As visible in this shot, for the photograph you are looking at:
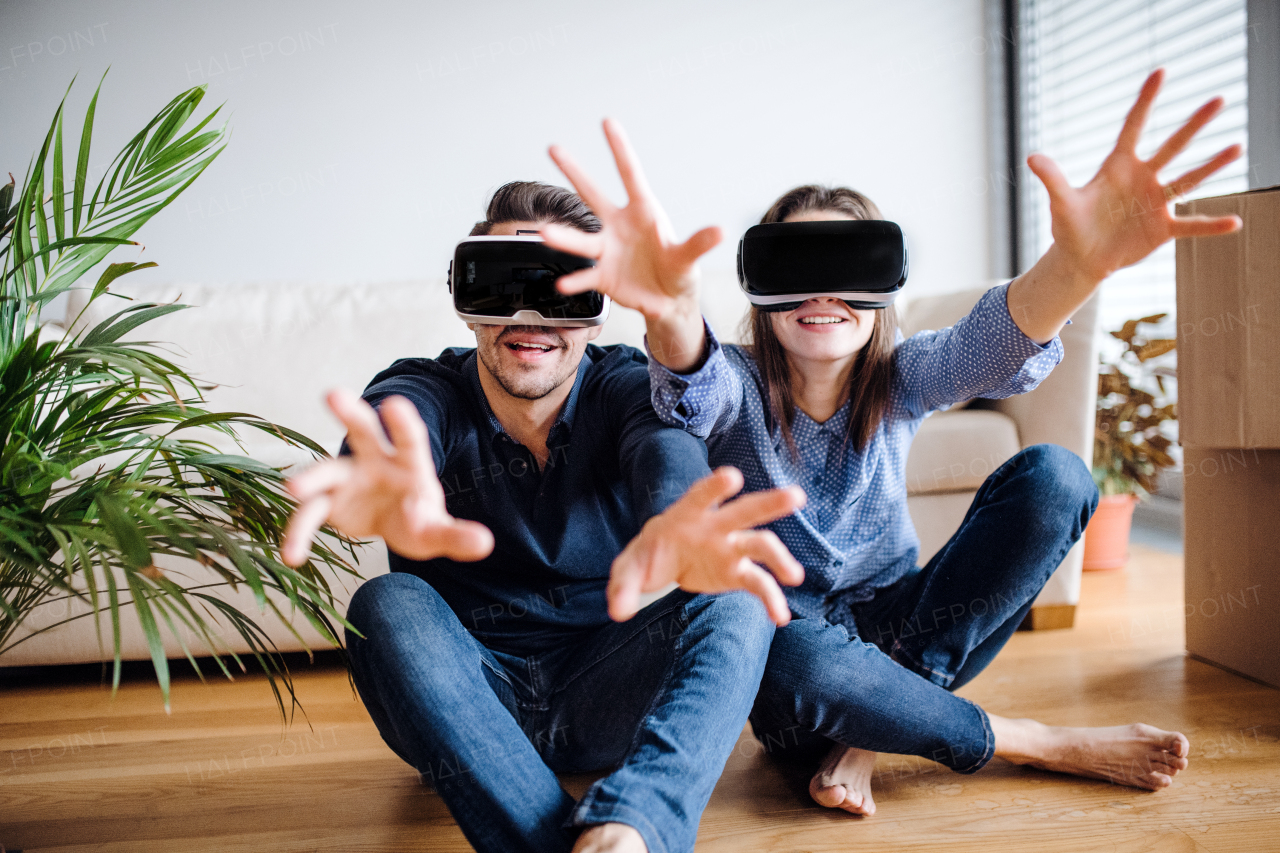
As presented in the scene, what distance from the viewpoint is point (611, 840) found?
2.43ft

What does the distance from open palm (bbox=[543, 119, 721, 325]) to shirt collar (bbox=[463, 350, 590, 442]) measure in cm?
22

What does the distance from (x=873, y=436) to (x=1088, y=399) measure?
2.67ft

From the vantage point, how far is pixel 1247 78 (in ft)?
7.10

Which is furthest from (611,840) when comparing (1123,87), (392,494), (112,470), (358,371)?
(1123,87)

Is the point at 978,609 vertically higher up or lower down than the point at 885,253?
lower down

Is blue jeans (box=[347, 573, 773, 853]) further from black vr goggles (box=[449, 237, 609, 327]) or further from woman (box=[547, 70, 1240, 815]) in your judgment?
black vr goggles (box=[449, 237, 609, 327])

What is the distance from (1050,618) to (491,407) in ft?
4.28

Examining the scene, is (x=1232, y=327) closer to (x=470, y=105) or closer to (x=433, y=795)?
(x=433, y=795)

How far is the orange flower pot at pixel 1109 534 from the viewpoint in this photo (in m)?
2.22

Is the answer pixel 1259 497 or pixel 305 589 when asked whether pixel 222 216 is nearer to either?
pixel 305 589

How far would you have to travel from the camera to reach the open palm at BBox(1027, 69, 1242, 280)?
833 mm

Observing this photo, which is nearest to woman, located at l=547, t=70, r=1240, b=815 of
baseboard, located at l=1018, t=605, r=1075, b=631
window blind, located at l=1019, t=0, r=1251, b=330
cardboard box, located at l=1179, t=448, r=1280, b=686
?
cardboard box, located at l=1179, t=448, r=1280, b=686

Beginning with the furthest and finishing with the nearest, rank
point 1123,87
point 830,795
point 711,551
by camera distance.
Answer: point 1123,87, point 830,795, point 711,551

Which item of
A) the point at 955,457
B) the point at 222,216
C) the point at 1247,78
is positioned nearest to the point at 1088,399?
the point at 955,457
